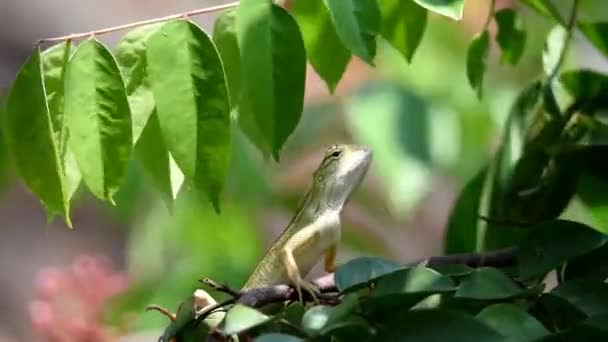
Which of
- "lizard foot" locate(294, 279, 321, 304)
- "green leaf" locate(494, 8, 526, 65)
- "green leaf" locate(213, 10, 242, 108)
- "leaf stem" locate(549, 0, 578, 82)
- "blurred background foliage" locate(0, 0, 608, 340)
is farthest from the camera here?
"blurred background foliage" locate(0, 0, 608, 340)

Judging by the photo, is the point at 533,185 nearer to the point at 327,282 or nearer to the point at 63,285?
the point at 327,282

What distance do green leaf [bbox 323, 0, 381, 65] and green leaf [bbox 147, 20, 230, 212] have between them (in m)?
0.11

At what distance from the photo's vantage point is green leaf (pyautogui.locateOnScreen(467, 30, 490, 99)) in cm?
130

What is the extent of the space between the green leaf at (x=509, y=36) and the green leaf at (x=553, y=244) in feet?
1.61

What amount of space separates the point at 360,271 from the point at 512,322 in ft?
0.39

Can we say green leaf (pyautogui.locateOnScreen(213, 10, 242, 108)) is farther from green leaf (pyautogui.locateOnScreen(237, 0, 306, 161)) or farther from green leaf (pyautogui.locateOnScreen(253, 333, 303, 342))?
green leaf (pyautogui.locateOnScreen(253, 333, 303, 342))

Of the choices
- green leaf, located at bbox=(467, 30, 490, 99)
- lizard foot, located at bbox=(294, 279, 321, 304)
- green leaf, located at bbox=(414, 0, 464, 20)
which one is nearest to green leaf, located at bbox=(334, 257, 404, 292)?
lizard foot, located at bbox=(294, 279, 321, 304)

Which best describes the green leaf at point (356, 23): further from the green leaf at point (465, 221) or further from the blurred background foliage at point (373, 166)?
the blurred background foliage at point (373, 166)

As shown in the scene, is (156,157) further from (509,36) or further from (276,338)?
(509,36)

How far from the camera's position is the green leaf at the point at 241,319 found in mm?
761

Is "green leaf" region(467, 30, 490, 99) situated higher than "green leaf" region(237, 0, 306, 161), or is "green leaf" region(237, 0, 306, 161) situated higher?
"green leaf" region(237, 0, 306, 161)

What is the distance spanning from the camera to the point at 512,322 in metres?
0.78

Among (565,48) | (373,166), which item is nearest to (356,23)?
(565,48)

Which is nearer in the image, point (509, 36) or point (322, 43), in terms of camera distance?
point (322, 43)
